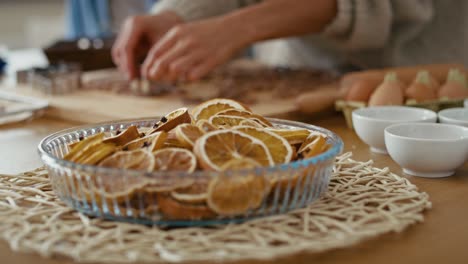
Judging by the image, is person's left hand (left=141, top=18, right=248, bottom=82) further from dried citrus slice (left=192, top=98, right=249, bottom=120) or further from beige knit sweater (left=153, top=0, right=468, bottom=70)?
dried citrus slice (left=192, top=98, right=249, bottom=120)

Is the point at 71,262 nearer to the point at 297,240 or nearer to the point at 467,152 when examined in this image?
the point at 297,240

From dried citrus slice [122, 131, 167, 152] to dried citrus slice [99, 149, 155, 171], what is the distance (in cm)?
2

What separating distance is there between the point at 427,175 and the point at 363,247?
0.31 meters

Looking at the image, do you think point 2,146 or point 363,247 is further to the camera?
point 2,146

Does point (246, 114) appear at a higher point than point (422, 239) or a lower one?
higher

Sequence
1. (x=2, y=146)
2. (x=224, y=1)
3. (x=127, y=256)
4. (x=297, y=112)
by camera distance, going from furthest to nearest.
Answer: (x=224, y=1) < (x=297, y=112) < (x=2, y=146) < (x=127, y=256)

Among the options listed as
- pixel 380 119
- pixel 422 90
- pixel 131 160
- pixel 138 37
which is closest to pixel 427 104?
pixel 422 90

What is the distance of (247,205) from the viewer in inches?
27.0

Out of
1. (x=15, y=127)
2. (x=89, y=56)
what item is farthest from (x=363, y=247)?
(x=89, y=56)

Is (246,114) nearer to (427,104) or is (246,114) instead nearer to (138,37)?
(427,104)

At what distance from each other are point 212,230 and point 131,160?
5.1 inches

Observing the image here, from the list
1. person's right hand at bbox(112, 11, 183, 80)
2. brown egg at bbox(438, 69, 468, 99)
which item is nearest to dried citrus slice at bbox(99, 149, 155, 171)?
brown egg at bbox(438, 69, 468, 99)

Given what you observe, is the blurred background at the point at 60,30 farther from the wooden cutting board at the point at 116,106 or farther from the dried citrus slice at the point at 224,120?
the dried citrus slice at the point at 224,120

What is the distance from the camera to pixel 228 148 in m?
0.74
